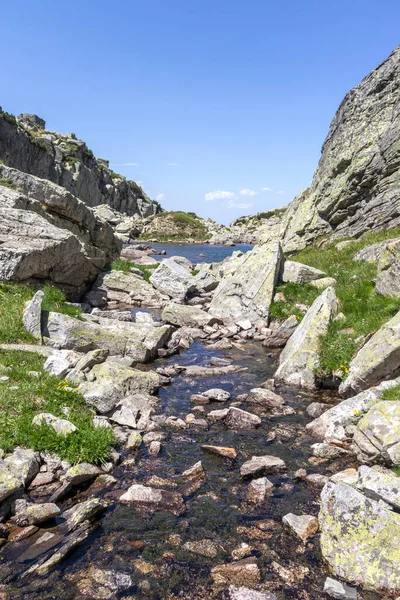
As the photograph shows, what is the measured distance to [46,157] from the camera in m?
110

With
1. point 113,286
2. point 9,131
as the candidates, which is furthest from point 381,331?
point 9,131

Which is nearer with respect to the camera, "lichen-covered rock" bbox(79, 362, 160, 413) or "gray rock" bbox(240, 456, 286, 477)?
"gray rock" bbox(240, 456, 286, 477)

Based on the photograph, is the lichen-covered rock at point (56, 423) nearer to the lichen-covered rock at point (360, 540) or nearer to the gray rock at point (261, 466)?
the gray rock at point (261, 466)

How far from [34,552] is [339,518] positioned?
5.36m

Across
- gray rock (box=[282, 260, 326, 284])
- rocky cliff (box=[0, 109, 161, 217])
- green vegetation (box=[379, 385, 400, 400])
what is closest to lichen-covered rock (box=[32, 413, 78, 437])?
green vegetation (box=[379, 385, 400, 400])

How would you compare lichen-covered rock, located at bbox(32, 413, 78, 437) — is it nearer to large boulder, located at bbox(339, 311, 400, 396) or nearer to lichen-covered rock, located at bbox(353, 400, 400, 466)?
lichen-covered rock, located at bbox(353, 400, 400, 466)

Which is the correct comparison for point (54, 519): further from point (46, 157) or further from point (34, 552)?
point (46, 157)

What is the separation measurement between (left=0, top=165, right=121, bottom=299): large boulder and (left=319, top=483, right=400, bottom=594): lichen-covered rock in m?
18.1

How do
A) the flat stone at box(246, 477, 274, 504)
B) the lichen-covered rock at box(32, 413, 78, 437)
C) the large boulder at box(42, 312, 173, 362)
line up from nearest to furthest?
the flat stone at box(246, 477, 274, 504), the lichen-covered rock at box(32, 413, 78, 437), the large boulder at box(42, 312, 173, 362)

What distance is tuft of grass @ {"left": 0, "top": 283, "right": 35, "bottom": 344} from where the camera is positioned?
15602mm

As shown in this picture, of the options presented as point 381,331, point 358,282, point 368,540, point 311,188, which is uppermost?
point 311,188

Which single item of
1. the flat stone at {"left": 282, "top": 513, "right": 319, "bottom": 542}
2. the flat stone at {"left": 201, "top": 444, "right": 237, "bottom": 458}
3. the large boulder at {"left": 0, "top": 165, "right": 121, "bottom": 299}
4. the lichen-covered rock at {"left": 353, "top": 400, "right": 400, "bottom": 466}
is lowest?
the flat stone at {"left": 282, "top": 513, "right": 319, "bottom": 542}

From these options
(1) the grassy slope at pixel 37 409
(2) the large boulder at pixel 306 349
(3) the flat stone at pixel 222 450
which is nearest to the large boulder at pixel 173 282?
(2) the large boulder at pixel 306 349

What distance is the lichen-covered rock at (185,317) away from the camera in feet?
77.6
